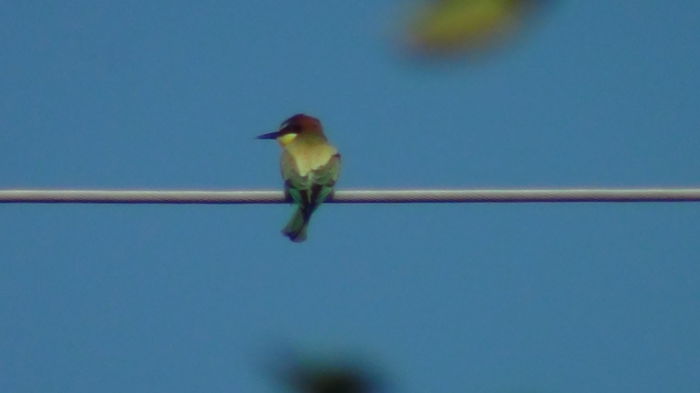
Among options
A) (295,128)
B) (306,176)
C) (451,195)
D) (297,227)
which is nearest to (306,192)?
(306,176)

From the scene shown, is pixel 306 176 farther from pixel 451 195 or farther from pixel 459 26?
pixel 459 26

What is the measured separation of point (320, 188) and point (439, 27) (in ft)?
12.4

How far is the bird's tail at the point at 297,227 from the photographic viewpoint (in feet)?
15.7

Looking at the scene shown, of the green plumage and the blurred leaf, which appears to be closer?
the blurred leaf

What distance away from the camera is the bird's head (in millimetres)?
5875

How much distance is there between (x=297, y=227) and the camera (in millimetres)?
4801

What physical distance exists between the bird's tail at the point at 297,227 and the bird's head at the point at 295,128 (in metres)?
1.06

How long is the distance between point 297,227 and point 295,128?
4.55 ft

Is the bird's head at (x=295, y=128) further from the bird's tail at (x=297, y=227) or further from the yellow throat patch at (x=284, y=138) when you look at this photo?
the bird's tail at (x=297, y=227)

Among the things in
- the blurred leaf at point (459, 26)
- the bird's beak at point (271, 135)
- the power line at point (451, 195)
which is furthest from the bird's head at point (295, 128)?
the blurred leaf at point (459, 26)

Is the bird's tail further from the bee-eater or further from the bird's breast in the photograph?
the bird's breast

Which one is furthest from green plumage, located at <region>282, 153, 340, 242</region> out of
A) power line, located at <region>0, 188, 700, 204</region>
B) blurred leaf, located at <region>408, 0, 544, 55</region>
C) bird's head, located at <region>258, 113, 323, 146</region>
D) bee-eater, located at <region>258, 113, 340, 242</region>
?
blurred leaf, located at <region>408, 0, 544, 55</region>

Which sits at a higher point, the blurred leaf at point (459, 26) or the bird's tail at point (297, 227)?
the blurred leaf at point (459, 26)

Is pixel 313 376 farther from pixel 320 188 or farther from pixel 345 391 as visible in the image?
pixel 320 188
